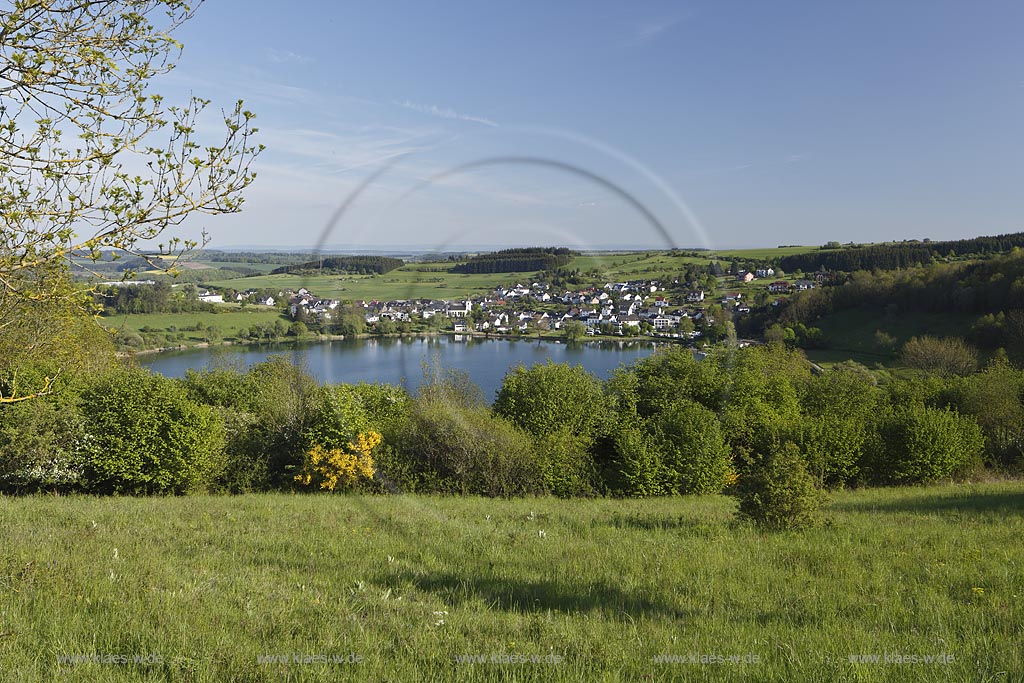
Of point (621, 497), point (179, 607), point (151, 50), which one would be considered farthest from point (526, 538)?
point (621, 497)

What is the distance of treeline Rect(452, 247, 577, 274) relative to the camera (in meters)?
13.4

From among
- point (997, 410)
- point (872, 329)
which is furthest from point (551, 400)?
point (872, 329)

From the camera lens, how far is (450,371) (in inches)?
1059

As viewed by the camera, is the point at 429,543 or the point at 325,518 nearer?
the point at 429,543

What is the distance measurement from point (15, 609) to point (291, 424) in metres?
19.6

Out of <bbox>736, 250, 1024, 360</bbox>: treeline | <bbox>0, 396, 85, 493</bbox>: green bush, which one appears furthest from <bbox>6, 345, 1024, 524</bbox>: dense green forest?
<bbox>736, 250, 1024, 360</bbox>: treeline

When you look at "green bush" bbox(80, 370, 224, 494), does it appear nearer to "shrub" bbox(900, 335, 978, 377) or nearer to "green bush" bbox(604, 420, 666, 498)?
"green bush" bbox(604, 420, 666, 498)

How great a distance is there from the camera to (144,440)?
21.3 m

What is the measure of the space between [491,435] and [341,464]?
528cm

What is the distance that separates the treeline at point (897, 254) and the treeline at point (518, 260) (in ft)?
192

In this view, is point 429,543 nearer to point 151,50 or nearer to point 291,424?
point 151,50

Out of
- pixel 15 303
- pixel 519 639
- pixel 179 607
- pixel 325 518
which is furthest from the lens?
pixel 325 518

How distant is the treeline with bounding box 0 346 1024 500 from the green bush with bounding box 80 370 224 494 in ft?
A: 0.16

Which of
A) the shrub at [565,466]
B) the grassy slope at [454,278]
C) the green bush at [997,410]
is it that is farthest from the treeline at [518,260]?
the green bush at [997,410]
